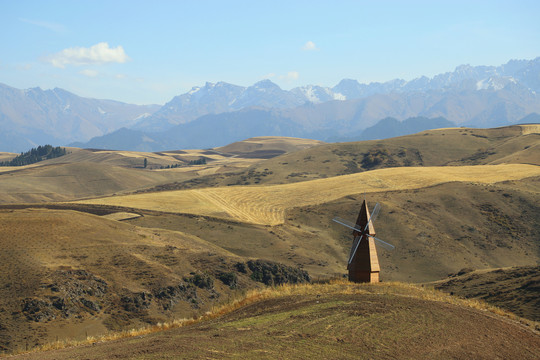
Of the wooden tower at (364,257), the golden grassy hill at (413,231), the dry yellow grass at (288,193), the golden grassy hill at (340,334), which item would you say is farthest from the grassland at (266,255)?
Result: the wooden tower at (364,257)

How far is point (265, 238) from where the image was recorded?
262 ft

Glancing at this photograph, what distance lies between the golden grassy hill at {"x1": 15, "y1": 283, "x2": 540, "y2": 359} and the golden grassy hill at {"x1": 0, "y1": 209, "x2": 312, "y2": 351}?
62.3 feet

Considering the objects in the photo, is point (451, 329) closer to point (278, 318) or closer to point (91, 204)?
point (278, 318)

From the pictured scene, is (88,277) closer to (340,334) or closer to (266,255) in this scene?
(266,255)

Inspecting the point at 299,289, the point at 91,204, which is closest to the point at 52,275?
the point at 299,289

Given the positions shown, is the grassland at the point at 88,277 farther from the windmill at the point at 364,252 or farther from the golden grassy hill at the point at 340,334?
the windmill at the point at 364,252

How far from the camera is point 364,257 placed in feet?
107

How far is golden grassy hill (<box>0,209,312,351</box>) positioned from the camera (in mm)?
40406

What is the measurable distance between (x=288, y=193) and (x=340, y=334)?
8649 cm

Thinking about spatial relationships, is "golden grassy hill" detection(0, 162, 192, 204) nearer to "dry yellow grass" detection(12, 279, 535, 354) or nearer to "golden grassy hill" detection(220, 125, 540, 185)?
"golden grassy hill" detection(220, 125, 540, 185)

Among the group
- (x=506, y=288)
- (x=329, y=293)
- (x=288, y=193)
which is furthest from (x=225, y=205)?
(x=329, y=293)

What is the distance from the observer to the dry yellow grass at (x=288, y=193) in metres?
94.5

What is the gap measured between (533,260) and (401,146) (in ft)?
349

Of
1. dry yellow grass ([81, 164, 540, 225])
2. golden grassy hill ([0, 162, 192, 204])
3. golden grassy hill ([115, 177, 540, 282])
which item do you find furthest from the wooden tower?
golden grassy hill ([0, 162, 192, 204])
